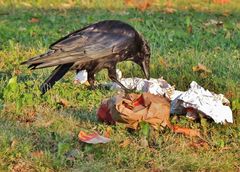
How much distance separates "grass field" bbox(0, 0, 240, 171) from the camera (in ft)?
16.6

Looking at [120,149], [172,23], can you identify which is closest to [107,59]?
[120,149]

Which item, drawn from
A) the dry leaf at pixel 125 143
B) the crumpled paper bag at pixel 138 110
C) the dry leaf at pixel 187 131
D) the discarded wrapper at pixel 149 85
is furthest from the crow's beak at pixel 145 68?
the dry leaf at pixel 125 143

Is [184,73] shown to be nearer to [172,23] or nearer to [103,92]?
[103,92]

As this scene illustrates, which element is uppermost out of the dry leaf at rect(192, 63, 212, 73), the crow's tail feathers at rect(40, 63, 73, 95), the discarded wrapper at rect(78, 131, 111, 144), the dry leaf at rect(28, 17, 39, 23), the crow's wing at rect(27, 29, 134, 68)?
the crow's wing at rect(27, 29, 134, 68)

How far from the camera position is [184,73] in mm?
7613

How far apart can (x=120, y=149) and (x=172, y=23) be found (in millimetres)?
7108

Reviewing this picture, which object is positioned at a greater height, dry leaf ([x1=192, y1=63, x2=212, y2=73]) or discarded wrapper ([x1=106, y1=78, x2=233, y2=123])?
discarded wrapper ([x1=106, y1=78, x2=233, y2=123])

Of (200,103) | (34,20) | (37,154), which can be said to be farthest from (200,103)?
(34,20)

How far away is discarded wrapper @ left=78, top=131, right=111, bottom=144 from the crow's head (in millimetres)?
2182

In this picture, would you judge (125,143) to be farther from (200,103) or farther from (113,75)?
(113,75)

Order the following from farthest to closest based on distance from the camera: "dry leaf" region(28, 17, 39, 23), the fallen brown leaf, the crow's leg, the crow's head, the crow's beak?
1. "dry leaf" region(28, 17, 39, 23)
2. the crow's beak
3. the crow's head
4. the crow's leg
5. the fallen brown leaf

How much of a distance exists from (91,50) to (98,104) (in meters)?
0.60

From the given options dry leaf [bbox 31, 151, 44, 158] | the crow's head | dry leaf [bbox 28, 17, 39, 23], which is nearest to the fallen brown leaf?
dry leaf [bbox 31, 151, 44, 158]

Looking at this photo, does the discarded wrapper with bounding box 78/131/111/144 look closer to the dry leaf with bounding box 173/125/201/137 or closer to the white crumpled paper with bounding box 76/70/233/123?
the dry leaf with bounding box 173/125/201/137
